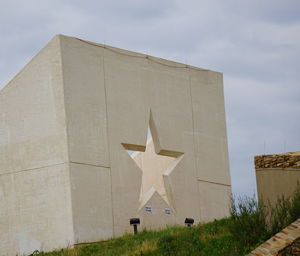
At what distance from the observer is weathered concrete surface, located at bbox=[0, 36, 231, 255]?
21.4 meters

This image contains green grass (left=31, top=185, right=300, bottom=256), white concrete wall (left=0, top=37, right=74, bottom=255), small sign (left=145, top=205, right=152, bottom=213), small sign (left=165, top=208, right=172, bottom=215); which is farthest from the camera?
small sign (left=165, top=208, right=172, bottom=215)

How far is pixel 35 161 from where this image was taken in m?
22.0

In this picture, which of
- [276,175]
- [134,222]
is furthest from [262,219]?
[134,222]

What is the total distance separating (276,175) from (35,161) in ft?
25.8

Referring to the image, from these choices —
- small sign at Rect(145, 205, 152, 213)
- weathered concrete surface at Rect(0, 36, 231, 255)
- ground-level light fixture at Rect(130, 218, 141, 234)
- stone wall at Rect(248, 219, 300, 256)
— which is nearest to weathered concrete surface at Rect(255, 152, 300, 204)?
stone wall at Rect(248, 219, 300, 256)

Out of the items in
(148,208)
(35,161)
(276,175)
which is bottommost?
(148,208)

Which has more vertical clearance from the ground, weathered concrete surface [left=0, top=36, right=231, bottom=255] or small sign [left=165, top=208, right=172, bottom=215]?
weathered concrete surface [left=0, top=36, right=231, bottom=255]

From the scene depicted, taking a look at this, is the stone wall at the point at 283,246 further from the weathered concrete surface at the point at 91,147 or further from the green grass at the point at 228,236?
the weathered concrete surface at the point at 91,147

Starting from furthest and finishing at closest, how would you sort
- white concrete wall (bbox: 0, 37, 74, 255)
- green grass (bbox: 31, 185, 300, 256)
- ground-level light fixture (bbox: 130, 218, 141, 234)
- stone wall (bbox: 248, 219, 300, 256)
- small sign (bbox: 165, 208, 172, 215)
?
small sign (bbox: 165, 208, 172, 215)
ground-level light fixture (bbox: 130, 218, 141, 234)
white concrete wall (bbox: 0, 37, 74, 255)
green grass (bbox: 31, 185, 300, 256)
stone wall (bbox: 248, 219, 300, 256)

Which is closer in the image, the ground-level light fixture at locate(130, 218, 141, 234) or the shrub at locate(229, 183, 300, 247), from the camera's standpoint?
the shrub at locate(229, 183, 300, 247)

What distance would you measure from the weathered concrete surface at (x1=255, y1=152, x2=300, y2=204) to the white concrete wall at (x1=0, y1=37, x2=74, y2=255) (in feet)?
19.6

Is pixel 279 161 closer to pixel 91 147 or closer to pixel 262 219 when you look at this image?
pixel 262 219

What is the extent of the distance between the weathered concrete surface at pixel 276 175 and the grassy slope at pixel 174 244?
52.2 inches

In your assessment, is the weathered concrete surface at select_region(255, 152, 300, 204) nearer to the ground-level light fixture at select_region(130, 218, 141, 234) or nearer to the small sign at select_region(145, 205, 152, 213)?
the ground-level light fixture at select_region(130, 218, 141, 234)
